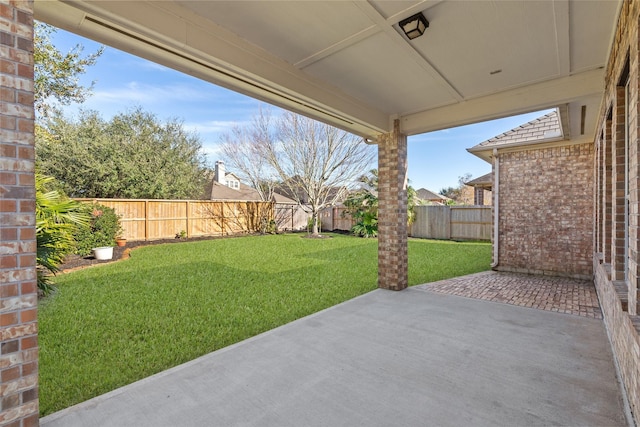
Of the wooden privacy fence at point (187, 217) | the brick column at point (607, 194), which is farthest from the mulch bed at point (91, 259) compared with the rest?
the brick column at point (607, 194)

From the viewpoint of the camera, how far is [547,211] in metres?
6.71

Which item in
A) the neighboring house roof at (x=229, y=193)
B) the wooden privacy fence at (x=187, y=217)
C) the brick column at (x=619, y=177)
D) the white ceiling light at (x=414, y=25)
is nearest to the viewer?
the white ceiling light at (x=414, y=25)

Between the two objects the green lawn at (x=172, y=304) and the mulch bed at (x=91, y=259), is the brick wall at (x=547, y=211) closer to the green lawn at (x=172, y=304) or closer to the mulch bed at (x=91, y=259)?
the green lawn at (x=172, y=304)

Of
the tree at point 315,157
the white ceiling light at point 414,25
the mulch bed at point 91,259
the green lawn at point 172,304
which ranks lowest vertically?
the green lawn at point 172,304

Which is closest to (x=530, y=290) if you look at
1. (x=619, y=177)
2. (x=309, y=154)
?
(x=619, y=177)

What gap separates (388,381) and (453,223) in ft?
41.6

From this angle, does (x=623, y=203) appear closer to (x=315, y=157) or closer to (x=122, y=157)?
(x=315, y=157)

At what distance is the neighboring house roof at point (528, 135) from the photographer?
6.20m

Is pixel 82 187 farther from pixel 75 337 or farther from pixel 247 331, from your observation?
pixel 247 331

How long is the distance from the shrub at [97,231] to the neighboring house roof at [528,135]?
10371 millimetres

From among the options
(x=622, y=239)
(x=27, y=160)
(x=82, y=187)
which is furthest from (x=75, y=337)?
(x=82, y=187)

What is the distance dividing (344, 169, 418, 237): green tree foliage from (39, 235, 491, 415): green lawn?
18.1 ft

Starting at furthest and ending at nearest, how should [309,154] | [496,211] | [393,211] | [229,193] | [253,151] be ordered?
[229,193]
[253,151]
[309,154]
[496,211]
[393,211]

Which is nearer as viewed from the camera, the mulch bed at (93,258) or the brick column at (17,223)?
the brick column at (17,223)
